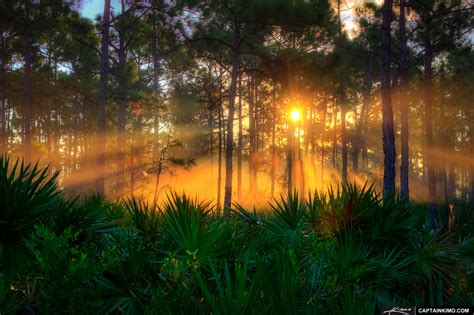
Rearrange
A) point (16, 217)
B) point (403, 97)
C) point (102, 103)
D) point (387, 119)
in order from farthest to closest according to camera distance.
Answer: point (403, 97), point (102, 103), point (387, 119), point (16, 217)

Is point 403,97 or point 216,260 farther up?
point 403,97

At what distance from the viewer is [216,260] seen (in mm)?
3615

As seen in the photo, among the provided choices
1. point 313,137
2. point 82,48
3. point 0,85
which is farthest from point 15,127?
point 313,137

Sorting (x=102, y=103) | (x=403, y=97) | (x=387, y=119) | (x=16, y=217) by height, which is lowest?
(x=16, y=217)

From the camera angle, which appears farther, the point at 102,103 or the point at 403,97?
the point at 403,97

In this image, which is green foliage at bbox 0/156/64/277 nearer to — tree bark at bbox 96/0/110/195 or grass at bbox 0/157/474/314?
grass at bbox 0/157/474/314

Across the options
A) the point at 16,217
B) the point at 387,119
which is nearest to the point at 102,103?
the point at 387,119

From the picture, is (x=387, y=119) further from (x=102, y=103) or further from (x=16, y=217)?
(x=102, y=103)

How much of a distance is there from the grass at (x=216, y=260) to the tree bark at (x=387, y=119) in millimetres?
6201

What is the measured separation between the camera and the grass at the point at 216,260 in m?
2.53

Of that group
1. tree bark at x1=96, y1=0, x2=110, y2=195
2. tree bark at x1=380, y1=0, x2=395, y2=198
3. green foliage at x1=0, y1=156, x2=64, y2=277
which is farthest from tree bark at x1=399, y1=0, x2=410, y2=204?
green foliage at x1=0, y1=156, x2=64, y2=277

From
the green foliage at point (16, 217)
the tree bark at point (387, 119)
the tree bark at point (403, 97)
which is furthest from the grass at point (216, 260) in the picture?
the tree bark at point (403, 97)

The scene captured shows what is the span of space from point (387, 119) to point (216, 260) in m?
9.80

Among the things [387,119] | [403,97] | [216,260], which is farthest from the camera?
[403,97]
